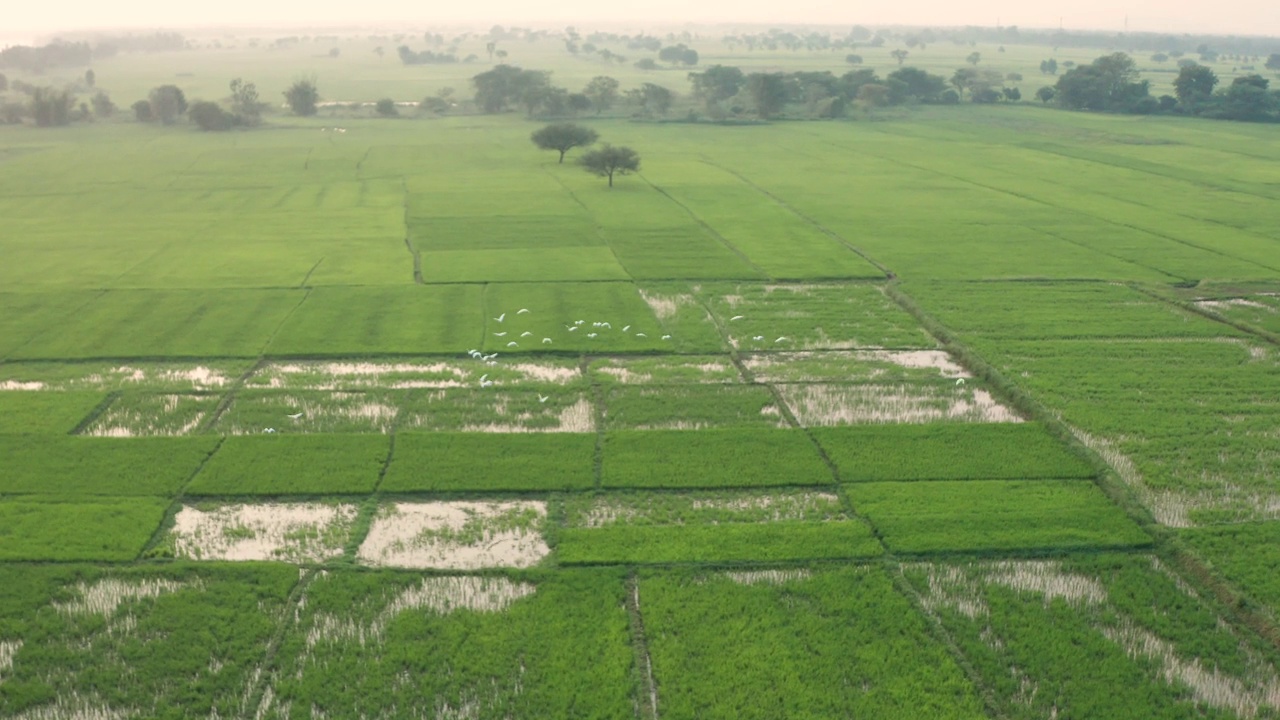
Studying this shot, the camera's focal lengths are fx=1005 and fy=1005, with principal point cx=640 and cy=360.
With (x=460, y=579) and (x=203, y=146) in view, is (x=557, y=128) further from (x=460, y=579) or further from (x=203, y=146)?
(x=460, y=579)

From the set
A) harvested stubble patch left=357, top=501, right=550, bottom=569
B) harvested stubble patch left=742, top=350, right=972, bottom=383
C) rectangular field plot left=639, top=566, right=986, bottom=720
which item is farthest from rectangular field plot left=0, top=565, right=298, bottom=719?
harvested stubble patch left=742, top=350, right=972, bottom=383

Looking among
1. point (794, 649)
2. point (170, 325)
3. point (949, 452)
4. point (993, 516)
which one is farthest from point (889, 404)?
point (170, 325)

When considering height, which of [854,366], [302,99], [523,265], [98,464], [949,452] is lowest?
[98,464]

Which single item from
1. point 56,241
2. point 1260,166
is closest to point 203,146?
point 56,241

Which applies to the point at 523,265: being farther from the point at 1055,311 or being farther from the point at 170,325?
the point at 1055,311

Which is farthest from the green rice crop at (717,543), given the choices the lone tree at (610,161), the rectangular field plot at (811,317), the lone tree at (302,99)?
the lone tree at (302,99)
